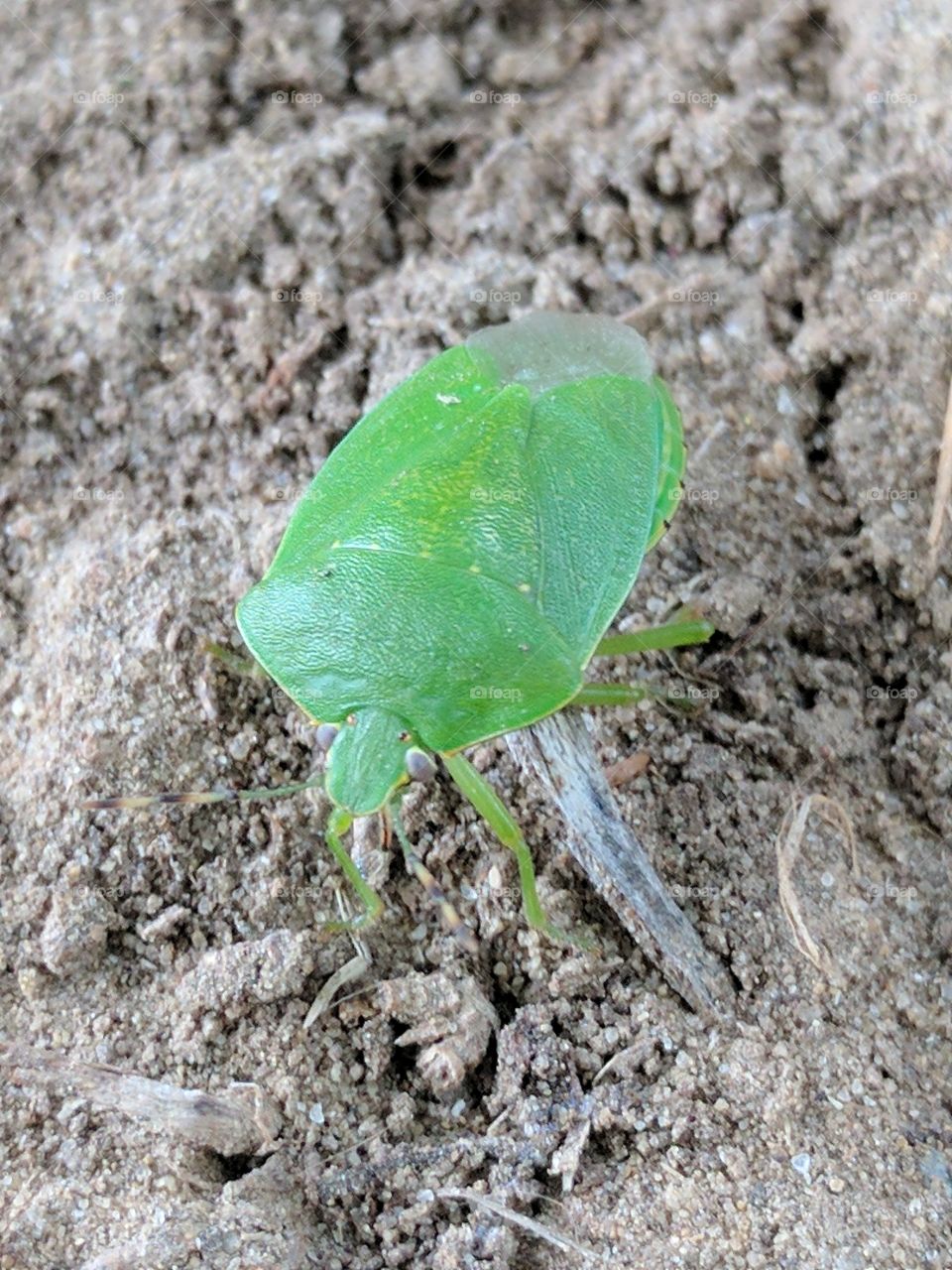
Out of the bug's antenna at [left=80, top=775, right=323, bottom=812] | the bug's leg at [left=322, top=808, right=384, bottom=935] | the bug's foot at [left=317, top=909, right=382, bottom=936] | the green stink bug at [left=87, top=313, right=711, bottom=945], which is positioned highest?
the green stink bug at [left=87, top=313, right=711, bottom=945]

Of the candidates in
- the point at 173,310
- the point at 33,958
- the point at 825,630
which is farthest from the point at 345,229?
the point at 33,958

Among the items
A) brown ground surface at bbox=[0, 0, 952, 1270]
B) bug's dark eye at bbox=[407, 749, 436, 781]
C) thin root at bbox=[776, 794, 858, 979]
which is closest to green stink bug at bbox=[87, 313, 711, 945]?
bug's dark eye at bbox=[407, 749, 436, 781]

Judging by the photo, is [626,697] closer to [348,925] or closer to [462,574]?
[462,574]

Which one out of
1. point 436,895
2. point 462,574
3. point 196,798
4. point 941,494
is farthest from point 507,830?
point 941,494

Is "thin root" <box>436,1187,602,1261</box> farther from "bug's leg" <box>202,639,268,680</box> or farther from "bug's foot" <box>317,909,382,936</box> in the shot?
"bug's leg" <box>202,639,268,680</box>

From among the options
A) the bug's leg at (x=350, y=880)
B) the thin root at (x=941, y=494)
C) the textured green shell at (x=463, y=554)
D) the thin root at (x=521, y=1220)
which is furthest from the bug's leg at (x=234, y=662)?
the thin root at (x=941, y=494)

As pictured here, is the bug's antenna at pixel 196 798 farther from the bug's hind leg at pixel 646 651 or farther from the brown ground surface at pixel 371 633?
the bug's hind leg at pixel 646 651
